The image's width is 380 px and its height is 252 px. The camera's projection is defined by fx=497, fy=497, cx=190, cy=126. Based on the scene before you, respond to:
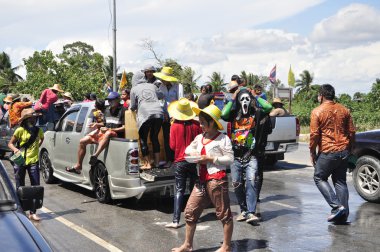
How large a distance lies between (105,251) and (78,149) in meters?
3.46

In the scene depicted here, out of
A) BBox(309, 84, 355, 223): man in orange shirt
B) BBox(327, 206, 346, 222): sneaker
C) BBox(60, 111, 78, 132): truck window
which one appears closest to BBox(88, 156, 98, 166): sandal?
BBox(60, 111, 78, 132): truck window

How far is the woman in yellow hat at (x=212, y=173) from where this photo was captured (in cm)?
529

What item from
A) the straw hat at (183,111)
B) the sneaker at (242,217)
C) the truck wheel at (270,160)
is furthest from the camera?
the truck wheel at (270,160)

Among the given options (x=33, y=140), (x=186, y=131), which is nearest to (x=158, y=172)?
(x=186, y=131)

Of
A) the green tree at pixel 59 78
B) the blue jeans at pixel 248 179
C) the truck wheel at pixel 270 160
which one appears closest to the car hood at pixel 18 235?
the blue jeans at pixel 248 179

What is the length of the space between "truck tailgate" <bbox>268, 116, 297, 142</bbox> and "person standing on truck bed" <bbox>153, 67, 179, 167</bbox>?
4.21 m

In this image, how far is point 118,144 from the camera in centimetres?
772

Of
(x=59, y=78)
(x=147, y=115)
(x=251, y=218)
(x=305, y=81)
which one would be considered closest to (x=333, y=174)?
(x=251, y=218)

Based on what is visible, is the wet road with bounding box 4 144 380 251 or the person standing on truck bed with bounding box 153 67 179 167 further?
the person standing on truck bed with bounding box 153 67 179 167

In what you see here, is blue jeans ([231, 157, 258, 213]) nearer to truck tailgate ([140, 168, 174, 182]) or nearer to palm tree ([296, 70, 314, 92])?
truck tailgate ([140, 168, 174, 182])

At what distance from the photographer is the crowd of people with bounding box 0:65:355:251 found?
535 centimetres

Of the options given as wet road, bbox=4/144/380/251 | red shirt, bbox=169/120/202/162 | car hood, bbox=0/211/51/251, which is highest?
red shirt, bbox=169/120/202/162

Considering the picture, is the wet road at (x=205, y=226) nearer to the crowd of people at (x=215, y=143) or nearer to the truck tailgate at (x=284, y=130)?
the crowd of people at (x=215, y=143)

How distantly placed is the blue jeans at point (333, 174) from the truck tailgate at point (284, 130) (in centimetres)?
515
